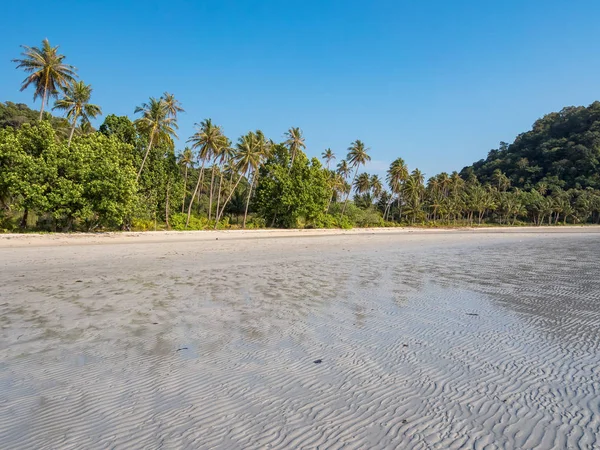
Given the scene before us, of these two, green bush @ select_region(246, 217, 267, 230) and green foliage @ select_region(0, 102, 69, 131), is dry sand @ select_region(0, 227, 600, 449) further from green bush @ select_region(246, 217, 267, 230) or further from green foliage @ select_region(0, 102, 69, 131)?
green foliage @ select_region(0, 102, 69, 131)

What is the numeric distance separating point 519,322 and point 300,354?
433 cm

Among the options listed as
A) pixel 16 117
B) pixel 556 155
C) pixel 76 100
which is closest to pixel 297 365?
pixel 76 100

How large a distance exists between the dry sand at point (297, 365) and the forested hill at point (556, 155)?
12190 cm

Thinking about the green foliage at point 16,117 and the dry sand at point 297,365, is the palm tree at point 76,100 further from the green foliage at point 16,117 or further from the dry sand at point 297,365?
the dry sand at point 297,365

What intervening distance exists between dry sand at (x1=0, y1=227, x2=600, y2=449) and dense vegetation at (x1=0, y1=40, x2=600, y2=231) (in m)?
20.0

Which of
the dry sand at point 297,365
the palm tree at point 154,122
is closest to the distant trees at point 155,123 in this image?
the palm tree at point 154,122

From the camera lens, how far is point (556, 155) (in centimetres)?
12650

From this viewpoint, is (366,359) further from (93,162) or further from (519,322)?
(93,162)

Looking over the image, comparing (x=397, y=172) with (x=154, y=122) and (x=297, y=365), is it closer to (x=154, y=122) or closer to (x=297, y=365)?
(x=154, y=122)

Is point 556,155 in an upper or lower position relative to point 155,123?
upper

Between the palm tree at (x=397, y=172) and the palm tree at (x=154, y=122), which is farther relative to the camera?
the palm tree at (x=397, y=172)

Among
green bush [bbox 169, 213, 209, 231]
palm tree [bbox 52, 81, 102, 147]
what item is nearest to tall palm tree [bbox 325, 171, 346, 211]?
green bush [bbox 169, 213, 209, 231]

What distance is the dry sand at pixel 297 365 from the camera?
3180mm

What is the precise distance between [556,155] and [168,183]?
136101mm
